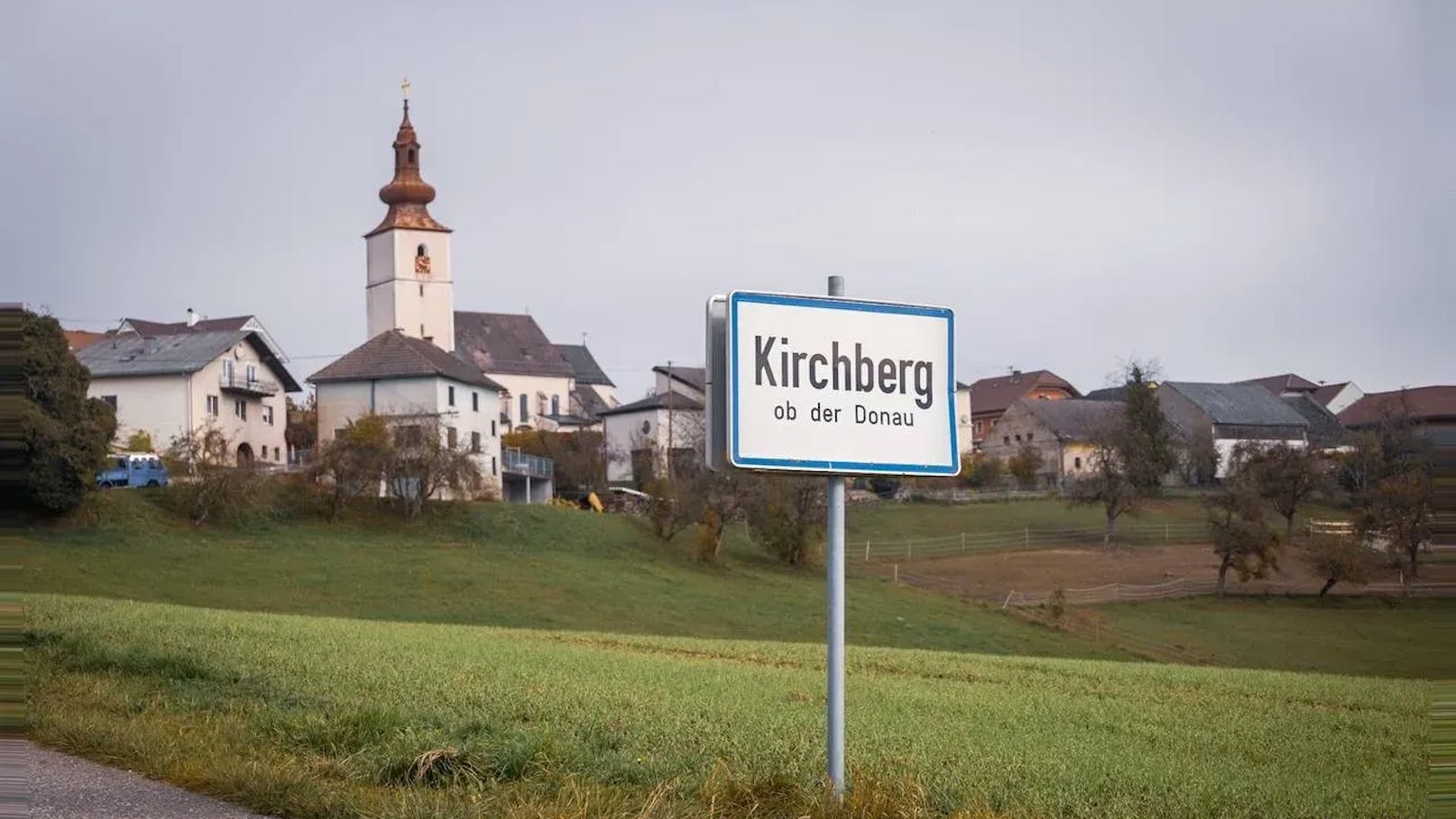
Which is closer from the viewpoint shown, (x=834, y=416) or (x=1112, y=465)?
(x=834, y=416)

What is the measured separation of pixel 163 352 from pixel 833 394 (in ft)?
268

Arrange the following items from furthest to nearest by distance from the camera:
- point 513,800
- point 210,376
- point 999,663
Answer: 1. point 210,376
2. point 999,663
3. point 513,800

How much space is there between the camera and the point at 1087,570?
78438 mm

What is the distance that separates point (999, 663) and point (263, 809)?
21054mm

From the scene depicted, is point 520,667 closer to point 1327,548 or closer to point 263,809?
point 263,809

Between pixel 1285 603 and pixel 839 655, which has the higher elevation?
pixel 839 655

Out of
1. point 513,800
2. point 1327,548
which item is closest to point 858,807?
point 513,800

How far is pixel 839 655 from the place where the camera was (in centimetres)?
792

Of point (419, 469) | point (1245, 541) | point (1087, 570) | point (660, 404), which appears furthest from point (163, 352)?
point (1245, 541)

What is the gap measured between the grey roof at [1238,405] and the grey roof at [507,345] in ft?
A: 178

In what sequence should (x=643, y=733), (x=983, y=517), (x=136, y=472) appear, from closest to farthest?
(x=643, y=733) → (x=136, y=472) → (x=983, y=517)

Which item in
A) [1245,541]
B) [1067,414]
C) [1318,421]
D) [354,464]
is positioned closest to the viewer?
[354,464]

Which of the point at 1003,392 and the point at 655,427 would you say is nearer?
the point at 655,427

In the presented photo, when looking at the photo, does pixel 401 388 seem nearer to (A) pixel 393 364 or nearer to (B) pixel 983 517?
(A) pixel 393 364
